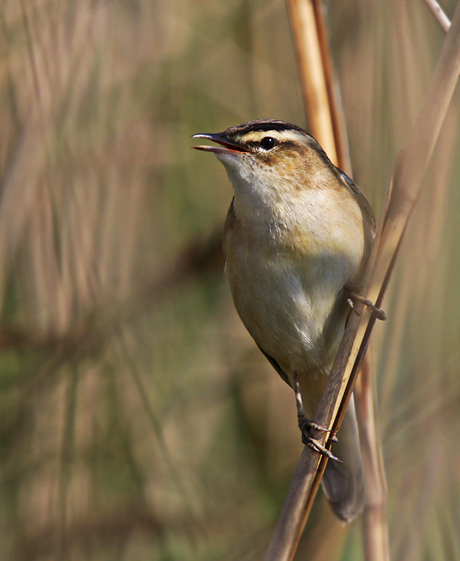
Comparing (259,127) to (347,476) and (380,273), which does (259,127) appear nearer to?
(380,273)

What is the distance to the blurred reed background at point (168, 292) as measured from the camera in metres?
2.21

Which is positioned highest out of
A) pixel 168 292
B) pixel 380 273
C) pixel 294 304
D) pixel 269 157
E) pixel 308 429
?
pixel 269 157

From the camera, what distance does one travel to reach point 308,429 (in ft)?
6.98

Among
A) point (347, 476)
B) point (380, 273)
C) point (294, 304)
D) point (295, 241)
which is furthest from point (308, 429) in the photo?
point (380, 273)

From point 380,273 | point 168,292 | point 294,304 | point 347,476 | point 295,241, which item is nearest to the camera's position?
point 380,273

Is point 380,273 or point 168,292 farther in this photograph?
point 168,292

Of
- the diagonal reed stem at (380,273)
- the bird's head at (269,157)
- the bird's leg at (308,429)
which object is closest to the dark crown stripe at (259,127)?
the bird's head at (269,157)

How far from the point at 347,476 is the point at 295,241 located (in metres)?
0.93

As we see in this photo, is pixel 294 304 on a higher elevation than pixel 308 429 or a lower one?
higher

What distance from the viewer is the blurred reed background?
7.26 ft

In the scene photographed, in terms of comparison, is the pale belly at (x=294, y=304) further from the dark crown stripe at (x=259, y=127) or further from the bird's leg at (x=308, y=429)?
the dark crown stripe at (x=259, y=127)

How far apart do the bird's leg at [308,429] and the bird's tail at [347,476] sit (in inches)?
2.5

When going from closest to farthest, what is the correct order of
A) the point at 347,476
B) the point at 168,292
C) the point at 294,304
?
the point at 294,304
the point at 347,476
the point at 168,292

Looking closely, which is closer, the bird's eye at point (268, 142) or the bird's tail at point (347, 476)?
the bird's eye at point (268, 142)
